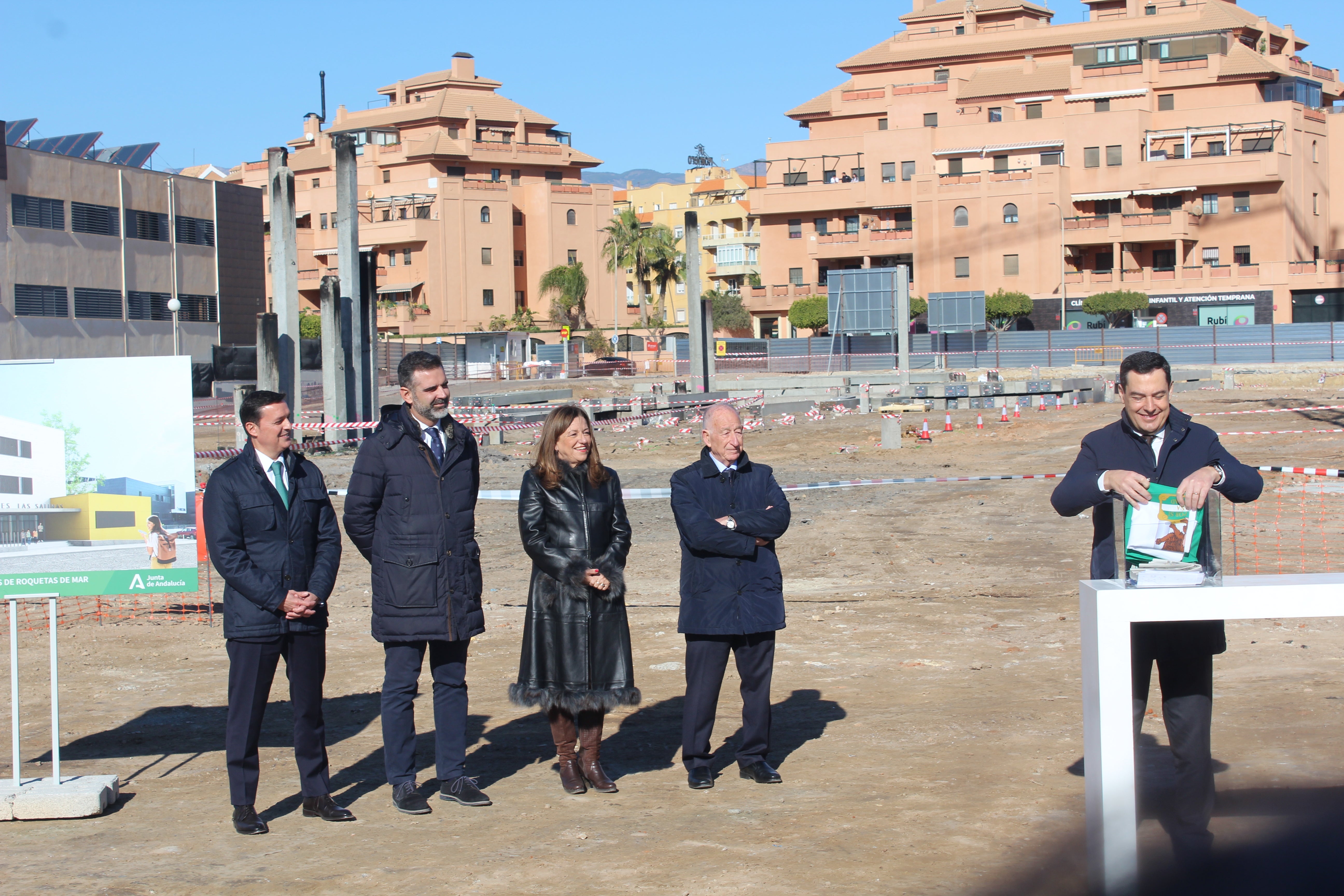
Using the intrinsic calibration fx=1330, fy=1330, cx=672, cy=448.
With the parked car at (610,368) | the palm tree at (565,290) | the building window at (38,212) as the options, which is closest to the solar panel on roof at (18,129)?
the building window at (38,212)

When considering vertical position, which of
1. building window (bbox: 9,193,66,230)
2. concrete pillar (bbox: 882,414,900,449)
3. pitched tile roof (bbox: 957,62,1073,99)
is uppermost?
pitched tile roof (bbox: 957,62,1073,99)

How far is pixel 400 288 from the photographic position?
88625mm

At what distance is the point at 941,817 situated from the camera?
17.4 feet

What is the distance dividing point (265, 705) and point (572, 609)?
→ 1.40 metres

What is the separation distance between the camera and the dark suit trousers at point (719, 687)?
6023 millimetres

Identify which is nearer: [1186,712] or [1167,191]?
[1186,712]

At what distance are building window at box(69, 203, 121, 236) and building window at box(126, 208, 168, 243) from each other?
68 centimetres

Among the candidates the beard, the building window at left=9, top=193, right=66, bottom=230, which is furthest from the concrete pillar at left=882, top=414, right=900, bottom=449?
the building window at left=9, top=193, right=66, bottom=230

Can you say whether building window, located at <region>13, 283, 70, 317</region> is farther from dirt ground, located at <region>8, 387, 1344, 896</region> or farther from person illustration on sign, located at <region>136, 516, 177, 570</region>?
person illustration on sign, located at <region>136, 516, 177, 570</region>

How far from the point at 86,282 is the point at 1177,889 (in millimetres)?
55947

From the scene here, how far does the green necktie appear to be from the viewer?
5.70m

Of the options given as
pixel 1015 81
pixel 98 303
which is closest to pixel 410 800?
pixel 98 303

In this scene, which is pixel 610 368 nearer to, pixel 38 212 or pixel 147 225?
pixel 147 225

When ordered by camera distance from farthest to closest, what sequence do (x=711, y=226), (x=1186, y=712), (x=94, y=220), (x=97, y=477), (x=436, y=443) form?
(x=711, y=226) < (x=94, y=220) < (x=97, y=477) < (x=436, y=443) < (x=1186, y=712)
